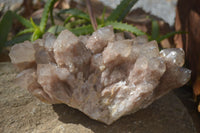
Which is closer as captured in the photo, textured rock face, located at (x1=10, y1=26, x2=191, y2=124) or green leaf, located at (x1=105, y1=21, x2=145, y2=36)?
textured rock face, located at (x1=10, y1=26, x2=191, y2=124)

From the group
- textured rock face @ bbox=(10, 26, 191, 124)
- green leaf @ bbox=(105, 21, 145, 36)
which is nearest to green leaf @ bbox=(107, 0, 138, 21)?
green leaf @ bbox=(105, 21, 145, 36)

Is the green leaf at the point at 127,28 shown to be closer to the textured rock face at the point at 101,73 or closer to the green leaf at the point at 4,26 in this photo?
the textured rock face at the point at 101,73

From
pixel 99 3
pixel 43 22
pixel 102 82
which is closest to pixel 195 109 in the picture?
pixel 102 82

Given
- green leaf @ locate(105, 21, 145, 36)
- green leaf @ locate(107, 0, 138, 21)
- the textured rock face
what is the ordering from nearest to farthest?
the textured rock face
green leaf @ locate(105, 21, 145, 36)
green leaf @ locate(107, 0, 138, 21)

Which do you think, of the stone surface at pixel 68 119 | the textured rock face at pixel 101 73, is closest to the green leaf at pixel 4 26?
the stone surface at pixel 68 119

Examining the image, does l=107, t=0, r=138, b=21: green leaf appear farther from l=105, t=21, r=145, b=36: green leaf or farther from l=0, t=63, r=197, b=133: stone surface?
l=0, t=63, r=197, b=133: stone surface

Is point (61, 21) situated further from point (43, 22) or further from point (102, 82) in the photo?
point (102, 82)
